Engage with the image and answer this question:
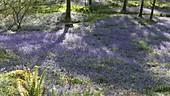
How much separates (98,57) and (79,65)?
276 cm

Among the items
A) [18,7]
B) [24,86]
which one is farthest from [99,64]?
[18,7]

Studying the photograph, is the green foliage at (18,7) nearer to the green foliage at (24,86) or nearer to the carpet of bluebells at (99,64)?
the carpet of bluebells at (99,64)

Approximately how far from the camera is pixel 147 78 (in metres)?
15.0

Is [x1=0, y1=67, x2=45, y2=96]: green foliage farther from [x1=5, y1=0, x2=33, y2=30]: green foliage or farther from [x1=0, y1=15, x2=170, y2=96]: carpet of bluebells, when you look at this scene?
[x1=5, y1=0, x2=33, y2=30]: green foliage

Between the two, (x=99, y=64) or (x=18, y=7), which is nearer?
(x=99, y=64)

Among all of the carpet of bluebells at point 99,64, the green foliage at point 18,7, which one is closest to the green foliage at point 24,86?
the carpet of bluebells at point 99,64

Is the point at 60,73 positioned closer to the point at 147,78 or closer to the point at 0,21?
the point at 147,78

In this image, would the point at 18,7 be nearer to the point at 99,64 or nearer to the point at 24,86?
the point at 99,64

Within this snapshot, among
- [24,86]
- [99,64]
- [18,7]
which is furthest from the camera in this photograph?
[18,7]

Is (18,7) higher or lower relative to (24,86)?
higher

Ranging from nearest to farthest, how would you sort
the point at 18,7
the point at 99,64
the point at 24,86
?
the point at 24,86 < the point at 99,64 < the point at 18,7

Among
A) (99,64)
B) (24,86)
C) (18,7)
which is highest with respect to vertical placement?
(18,7)

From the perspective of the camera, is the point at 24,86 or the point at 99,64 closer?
the point at 24,86

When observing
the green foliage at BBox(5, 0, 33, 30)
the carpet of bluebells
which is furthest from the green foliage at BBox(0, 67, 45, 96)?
the green foliage at BBox(5, 0, 33, 30)
